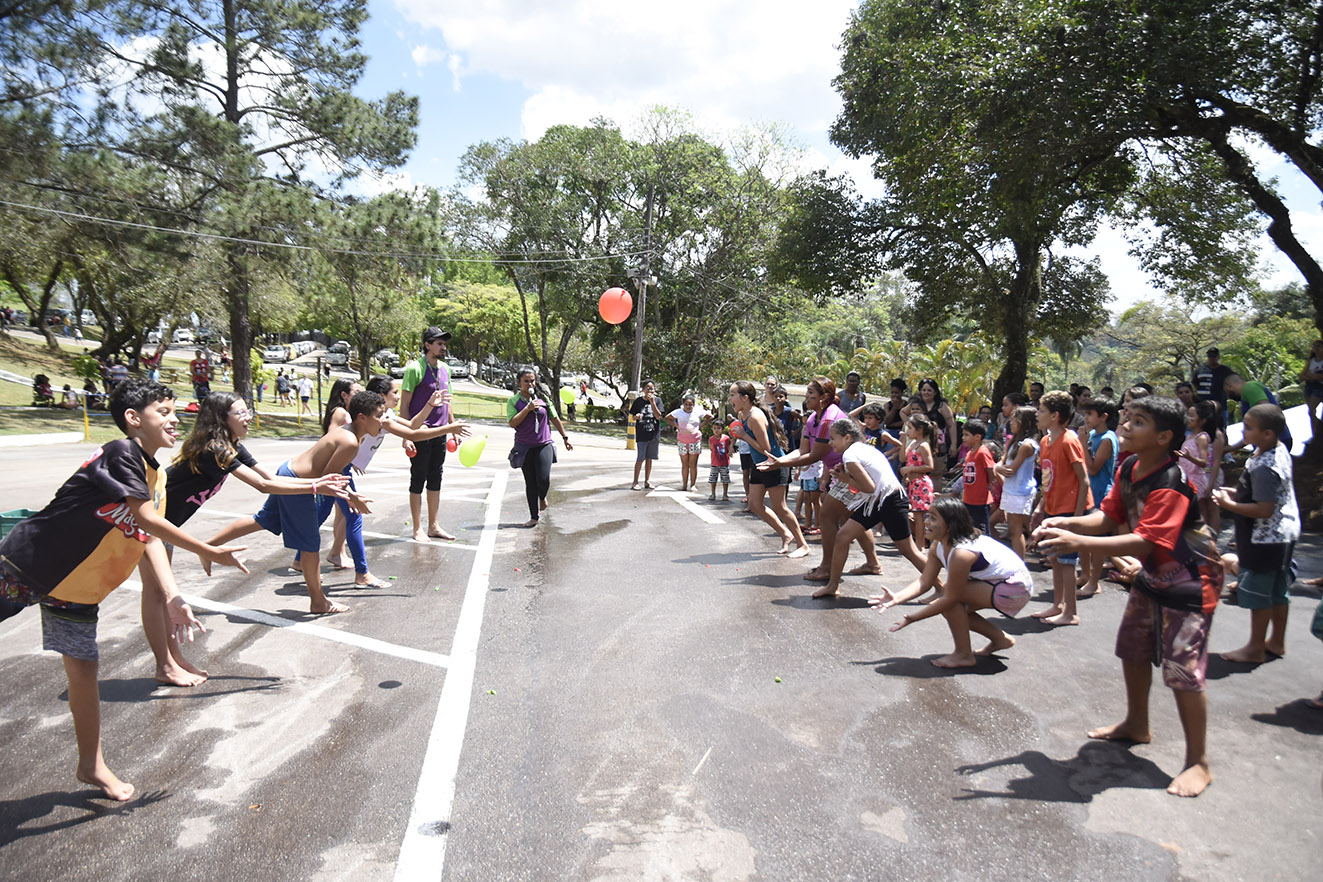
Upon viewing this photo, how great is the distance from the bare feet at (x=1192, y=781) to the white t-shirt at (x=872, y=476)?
3.08 m

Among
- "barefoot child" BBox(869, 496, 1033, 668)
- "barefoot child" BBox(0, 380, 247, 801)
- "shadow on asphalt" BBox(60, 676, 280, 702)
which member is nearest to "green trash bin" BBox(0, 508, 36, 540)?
"barefoot child" BBox(0, 380, 247, 801)

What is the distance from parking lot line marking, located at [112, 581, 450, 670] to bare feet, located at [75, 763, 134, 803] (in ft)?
5.59

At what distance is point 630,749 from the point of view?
4008mm

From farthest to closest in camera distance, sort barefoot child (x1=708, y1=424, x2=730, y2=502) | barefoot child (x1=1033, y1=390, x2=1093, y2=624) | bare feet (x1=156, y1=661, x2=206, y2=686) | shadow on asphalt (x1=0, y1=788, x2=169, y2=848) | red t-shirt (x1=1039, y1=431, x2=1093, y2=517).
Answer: barefoot child (x1=708, y1=424, x2=730, y2=502) → red t-shirt (x1=1039, y1=431, x2=1093, y2=517) → barefoot child (x1=1033, y1=390, x2=1093, y2=624) → bare feet (x1=156, y1=661, x2=206, y2=686) → shadow on asphalt (x1=0, y1=788, x2=169, y2=848)

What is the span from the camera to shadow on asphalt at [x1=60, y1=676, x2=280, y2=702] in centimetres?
449

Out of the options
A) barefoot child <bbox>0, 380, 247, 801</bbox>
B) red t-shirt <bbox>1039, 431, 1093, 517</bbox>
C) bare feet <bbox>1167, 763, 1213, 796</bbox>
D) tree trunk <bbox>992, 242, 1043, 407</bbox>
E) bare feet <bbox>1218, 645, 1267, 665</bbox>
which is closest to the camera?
barefoot child <bbox>0, 380, 247, 801</bbox>

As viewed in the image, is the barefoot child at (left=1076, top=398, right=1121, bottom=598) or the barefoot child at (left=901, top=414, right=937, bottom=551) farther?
the barefoot child at (left=901, top=414, right=937, bottom=551)

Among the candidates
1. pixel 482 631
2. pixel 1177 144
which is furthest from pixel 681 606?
pixel 1177 144

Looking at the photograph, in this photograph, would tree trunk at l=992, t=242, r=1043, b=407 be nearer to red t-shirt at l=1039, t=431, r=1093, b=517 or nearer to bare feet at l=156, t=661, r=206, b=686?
red t-shirt at l=1039, t=431, r=1093, b=517

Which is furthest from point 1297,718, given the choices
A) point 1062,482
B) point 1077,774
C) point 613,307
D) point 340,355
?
point 340,355

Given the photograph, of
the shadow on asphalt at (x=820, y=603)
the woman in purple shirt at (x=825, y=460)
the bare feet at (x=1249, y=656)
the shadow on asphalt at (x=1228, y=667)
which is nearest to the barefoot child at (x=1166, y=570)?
the shadow on asphalt at (x=1228, y=667)

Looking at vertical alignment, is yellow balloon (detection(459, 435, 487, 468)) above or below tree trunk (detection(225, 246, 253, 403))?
below

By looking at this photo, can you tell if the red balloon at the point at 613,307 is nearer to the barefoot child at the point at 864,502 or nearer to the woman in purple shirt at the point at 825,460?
the woman in purple shirt at the point at 825,460

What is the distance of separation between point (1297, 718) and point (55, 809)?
619cm
